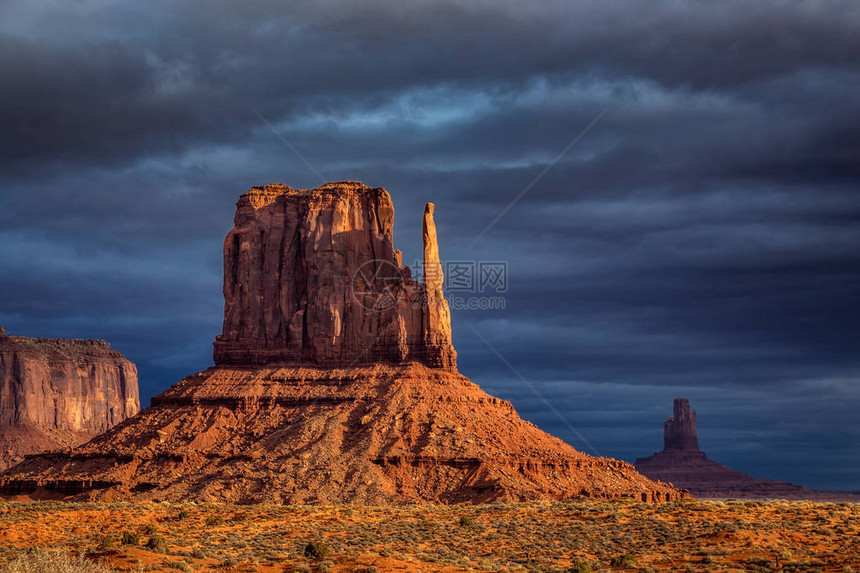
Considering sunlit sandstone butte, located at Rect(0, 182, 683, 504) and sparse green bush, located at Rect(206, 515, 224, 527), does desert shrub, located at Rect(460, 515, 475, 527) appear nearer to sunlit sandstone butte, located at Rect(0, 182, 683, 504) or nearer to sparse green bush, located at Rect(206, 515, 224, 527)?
sparse green bush, located at Rect(206, 515, 224, 527)

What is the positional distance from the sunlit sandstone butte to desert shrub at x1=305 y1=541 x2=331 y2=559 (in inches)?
1470

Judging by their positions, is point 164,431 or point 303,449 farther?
point 164,431

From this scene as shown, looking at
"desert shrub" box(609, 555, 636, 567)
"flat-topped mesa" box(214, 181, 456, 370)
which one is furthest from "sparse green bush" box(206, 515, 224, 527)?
"flat-topped mesa" box(214, 181, 456, 370)

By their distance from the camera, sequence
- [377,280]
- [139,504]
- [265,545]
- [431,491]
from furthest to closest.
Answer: [377,280], [431,491], [139,504], [265,545]

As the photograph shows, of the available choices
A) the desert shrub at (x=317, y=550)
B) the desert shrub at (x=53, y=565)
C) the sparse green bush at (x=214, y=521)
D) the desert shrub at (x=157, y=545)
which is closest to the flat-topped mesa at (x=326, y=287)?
the sparse green bush at (x=214, y=521)

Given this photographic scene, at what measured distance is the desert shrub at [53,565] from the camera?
5512 centimetres

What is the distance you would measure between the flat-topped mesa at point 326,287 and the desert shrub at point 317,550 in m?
60.9

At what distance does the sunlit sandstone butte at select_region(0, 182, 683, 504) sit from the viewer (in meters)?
110

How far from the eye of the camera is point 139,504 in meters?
96.8

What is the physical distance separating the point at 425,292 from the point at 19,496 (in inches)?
1700

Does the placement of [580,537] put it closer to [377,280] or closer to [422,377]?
[422,377]

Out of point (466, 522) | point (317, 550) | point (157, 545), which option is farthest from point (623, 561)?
point (157, 545)

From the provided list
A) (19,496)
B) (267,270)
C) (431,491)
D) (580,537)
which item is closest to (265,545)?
(580,537)

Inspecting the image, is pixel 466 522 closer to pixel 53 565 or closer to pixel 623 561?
pixel 623 561
